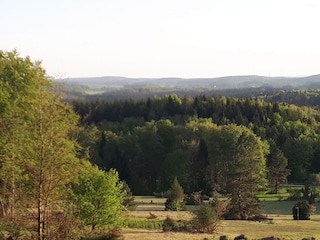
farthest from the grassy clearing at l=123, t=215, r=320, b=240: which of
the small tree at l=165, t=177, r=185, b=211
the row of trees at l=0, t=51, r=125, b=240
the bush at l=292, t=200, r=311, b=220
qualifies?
the small tree at l=165, t=177, r=185, b=211

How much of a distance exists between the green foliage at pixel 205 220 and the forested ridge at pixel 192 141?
108 feet

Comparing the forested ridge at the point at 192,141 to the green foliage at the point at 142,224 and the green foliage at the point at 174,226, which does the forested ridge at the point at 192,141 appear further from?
the green foliage at the point at 174,226

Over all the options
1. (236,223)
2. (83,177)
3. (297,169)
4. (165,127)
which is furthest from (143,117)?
(83,177)

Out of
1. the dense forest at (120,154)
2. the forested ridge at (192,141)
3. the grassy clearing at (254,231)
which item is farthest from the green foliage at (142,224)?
the forested ridge at (192,141)

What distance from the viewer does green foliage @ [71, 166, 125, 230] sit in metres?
32.6

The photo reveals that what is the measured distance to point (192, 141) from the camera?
89.1m

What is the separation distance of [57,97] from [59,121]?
1.62m

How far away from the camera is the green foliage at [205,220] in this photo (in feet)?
124

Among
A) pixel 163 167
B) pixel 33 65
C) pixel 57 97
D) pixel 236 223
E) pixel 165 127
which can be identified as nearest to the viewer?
pixel 57 97

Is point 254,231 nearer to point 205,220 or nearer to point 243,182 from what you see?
point 205,220

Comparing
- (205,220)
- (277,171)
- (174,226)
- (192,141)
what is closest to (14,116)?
(174,226)

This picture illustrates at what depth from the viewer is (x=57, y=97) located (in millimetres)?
26125

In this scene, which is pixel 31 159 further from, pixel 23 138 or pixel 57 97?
pixel 57 97

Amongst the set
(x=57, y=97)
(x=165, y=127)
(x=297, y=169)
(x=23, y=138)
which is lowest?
(x=297, y=169)
